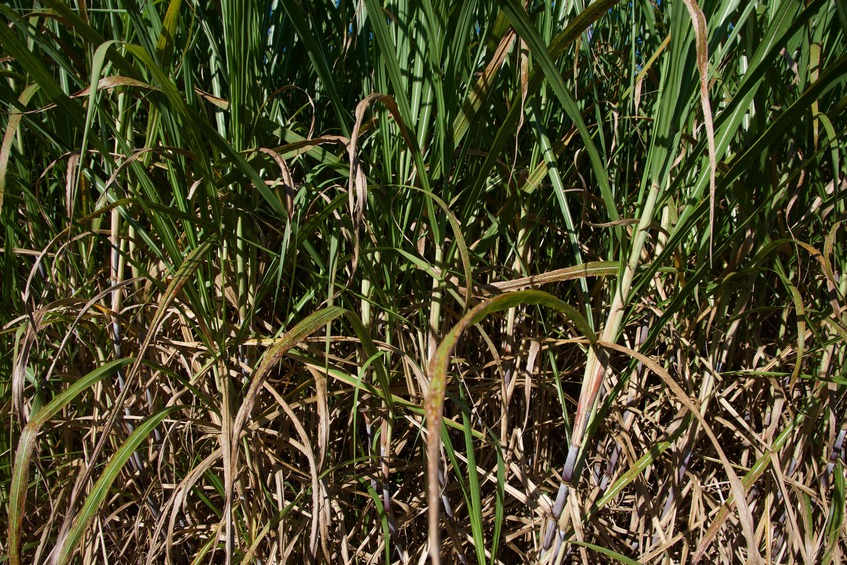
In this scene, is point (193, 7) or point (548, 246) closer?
point (193, 7)

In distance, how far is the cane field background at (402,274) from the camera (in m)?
0.61

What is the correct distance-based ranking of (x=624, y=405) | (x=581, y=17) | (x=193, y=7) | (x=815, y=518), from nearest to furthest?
1. (x=581, y=17)
2. (x=193, y=7)
3. (x=624, y=405)
4. (x=815, y=518)

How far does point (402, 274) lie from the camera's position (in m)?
0.86

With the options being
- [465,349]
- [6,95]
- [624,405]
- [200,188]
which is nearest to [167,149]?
[200,188]

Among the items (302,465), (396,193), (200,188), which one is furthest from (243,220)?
(302,465)

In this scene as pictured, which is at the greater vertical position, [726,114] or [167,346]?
[726,114]

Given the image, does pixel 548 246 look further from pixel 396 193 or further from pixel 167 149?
pixel 167 149

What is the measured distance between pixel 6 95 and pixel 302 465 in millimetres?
627

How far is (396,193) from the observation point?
2.43 feet

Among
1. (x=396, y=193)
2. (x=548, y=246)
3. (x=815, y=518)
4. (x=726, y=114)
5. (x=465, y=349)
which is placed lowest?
(x=815, y=518)

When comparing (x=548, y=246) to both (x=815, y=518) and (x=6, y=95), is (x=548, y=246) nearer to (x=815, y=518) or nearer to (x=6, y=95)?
(x=815, y=518)

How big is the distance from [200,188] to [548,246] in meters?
0.56

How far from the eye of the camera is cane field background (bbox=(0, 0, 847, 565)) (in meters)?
0.61

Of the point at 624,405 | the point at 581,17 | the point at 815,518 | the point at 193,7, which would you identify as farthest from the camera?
the point at 815,518
